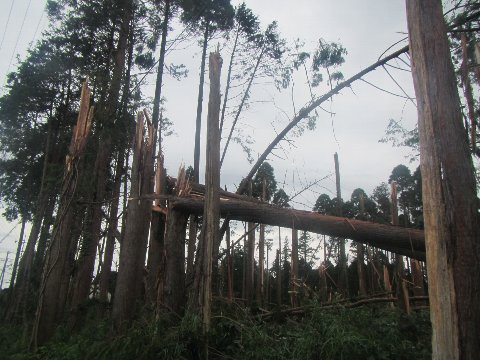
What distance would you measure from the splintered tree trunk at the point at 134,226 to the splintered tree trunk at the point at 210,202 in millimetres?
2101

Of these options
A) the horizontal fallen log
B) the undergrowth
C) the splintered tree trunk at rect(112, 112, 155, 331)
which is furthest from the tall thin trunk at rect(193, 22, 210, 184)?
the undergrowth

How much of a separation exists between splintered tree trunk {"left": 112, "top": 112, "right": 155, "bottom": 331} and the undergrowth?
1.20 m

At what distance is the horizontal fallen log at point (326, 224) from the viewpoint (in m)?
6.16

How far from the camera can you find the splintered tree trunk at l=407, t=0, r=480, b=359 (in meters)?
2.38

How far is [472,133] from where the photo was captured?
8188mm

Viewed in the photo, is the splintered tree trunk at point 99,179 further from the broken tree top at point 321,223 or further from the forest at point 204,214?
the broken tree top at point 321,223

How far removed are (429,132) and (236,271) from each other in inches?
1289

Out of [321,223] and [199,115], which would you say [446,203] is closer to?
[321,223]

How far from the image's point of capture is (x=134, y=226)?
757 cm

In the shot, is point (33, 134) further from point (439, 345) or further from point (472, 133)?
point (439, 345)

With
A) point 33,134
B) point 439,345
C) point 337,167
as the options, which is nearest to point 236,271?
point 337,167

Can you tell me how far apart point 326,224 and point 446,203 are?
4011 millimetres

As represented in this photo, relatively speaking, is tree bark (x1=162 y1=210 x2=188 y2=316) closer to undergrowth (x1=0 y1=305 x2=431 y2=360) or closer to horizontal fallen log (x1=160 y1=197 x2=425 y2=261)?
horizontal fallen log (x1=160 y1=197 x2=425 y2=261)

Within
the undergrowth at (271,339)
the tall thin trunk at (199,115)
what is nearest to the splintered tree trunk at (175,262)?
the undergrowth at (271,339)
